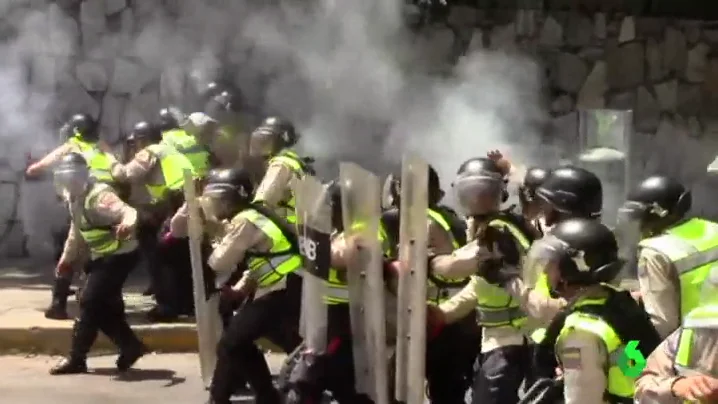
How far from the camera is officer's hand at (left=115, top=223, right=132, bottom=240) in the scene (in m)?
6.96

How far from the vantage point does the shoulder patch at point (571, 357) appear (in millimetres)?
3594

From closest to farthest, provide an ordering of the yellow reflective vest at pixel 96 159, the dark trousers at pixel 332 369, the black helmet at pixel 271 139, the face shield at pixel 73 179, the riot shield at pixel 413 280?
the riot shield at pixel 413 280 < the dark trousers at pixel 332 369 < the face shield at pixel 73 179 < the black helmet at pixel 271 139 < the yellow reflective vest at pixel 96 159

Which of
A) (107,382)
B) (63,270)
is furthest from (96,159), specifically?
(107,382)

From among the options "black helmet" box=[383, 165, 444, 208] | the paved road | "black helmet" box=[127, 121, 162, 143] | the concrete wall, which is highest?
the concrete wall

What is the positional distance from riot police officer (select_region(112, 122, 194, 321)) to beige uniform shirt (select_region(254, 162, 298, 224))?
1153 millimetres

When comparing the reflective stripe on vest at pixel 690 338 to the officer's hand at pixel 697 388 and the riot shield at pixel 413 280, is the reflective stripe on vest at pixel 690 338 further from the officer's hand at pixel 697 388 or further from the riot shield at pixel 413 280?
the riot shield at pixel 413 280

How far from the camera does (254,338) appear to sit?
593 centimetres

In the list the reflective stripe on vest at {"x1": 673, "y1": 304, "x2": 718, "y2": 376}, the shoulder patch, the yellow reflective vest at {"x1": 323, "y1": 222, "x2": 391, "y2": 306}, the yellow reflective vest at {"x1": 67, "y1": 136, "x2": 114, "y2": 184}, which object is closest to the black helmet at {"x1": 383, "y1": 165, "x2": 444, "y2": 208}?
the yellow reflective vest at {"x1": 323, "y1": 222, "x2": 391, "y2": 306}

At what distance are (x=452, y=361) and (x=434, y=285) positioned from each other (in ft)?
1.31

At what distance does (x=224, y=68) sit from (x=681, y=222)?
22.8ft

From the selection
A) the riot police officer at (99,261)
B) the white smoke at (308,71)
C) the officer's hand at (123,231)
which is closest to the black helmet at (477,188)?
the officer's hand at (123,231)

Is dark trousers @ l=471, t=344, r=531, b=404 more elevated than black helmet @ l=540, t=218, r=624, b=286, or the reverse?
black helmet @ l=540, t=218, r=624, b=286

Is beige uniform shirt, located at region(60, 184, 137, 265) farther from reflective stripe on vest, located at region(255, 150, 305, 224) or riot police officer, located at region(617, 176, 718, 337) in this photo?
riot police officer, located at region(617, 176, 718, 337)

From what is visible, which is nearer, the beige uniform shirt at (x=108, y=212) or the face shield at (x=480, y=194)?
the face shield at (x=480, y=194)
